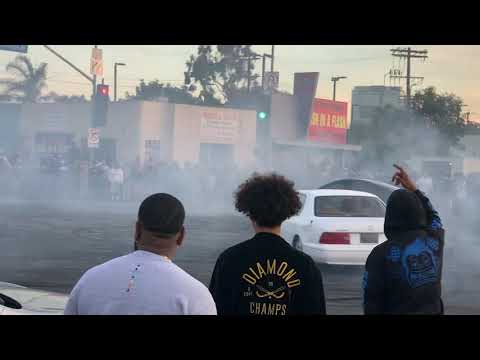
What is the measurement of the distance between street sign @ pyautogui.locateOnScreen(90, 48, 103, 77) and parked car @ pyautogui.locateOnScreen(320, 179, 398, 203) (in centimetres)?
1111

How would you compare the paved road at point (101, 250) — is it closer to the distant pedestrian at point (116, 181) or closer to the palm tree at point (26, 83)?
the distant pedestrian at point (116, 181)

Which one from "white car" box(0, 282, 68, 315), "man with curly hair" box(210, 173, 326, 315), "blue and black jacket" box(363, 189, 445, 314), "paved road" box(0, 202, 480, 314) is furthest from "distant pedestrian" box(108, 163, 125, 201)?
"man with curly hair" box(210, 173, 326, 315)

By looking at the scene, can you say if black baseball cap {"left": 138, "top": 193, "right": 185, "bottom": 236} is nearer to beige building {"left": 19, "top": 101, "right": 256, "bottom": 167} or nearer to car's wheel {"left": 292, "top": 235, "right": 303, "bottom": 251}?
car's wheel {"left": 292, "top": 235, "right": 303, "bottom": 251}

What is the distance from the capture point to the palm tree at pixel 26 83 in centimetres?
5944

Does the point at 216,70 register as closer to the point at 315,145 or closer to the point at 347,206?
the point at 315,145

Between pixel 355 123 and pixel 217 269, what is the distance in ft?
206

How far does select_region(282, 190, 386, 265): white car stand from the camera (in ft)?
39.1

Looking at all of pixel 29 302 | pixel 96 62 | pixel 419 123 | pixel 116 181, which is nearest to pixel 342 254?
pixel 29 302

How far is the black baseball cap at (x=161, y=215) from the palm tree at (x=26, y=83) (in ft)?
193

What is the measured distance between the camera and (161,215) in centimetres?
270

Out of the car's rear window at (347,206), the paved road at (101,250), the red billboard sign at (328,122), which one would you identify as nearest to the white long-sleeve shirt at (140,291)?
the paved road at (101,250)
